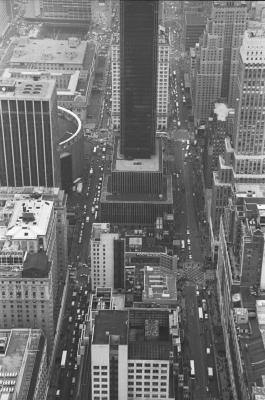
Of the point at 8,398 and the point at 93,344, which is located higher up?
the point at 93,344

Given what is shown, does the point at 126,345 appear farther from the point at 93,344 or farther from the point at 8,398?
the point at 8,398

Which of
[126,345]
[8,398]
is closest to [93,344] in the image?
[126,345]
